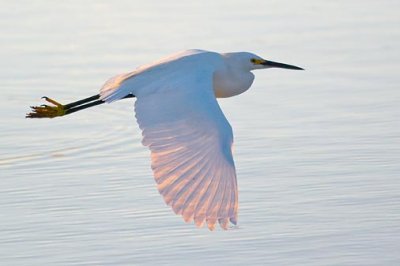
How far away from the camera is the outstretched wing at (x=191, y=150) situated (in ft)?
21.3

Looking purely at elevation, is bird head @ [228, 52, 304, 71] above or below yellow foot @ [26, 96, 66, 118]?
above

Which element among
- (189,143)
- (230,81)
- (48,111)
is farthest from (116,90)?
(48,111)

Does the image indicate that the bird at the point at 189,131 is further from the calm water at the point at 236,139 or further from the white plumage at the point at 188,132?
the calm water at the point at 236,139

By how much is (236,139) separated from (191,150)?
3.03 metres

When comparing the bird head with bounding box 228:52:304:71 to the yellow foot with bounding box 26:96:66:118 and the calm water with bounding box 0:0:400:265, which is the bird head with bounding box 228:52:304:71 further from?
the yellow foot with bounding box 26:96:66:118

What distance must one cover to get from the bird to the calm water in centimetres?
87

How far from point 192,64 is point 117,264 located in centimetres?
109

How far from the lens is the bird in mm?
6512

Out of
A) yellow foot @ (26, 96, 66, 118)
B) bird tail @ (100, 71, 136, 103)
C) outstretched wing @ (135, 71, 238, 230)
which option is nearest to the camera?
outstretched wing @ (135, 71, 238, 230)

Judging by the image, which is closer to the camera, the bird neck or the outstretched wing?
the outstretched wing

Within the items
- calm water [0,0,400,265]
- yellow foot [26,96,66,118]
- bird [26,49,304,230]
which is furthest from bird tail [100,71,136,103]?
yellow foot [26,96,66,118]

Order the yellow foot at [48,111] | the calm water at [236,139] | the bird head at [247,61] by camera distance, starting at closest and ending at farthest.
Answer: the calm water at [236,139], the bird head at [247,61], the yellow foot at [48,111]

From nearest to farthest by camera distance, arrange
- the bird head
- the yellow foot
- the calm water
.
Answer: the calm water → the bird head → the yellow foot

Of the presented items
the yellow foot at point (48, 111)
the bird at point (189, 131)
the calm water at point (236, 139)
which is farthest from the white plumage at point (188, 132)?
the yellow foot at point (48, 111)
